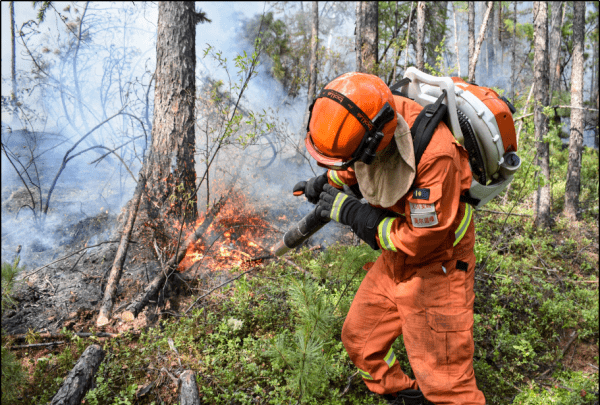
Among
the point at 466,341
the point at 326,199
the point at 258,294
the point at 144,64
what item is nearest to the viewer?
the point at 466,341

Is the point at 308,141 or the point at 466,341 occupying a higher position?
the point at 308,141

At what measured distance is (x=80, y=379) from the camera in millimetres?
2348

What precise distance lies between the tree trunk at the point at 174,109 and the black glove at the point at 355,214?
7.38 ft

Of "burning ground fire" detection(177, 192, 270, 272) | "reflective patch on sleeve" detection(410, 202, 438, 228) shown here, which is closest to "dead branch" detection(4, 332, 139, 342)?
"burning ground fire" detection(177, 192, 270, 272)

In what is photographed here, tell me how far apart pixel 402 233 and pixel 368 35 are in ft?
12.0

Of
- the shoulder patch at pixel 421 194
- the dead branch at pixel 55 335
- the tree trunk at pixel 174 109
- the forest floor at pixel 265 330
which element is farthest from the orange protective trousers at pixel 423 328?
the tree trunk at pixel 174 109

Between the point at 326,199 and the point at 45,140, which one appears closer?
the point at 326,199

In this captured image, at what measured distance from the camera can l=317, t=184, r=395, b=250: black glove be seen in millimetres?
2133

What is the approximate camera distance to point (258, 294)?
→ 356 centimetres

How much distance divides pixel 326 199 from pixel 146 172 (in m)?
2.71

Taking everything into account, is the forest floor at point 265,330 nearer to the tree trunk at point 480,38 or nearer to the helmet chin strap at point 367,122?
the helmet chin strap at point 367,122

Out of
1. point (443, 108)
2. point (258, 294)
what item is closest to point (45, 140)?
point (258, 294)

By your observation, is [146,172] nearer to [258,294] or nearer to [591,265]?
[258,294]

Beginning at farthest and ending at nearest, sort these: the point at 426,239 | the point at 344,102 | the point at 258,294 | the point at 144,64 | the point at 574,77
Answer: the point at 574,77
the point at 144,64
the point at 258,294
the point at 426,239
the point at 344,102
